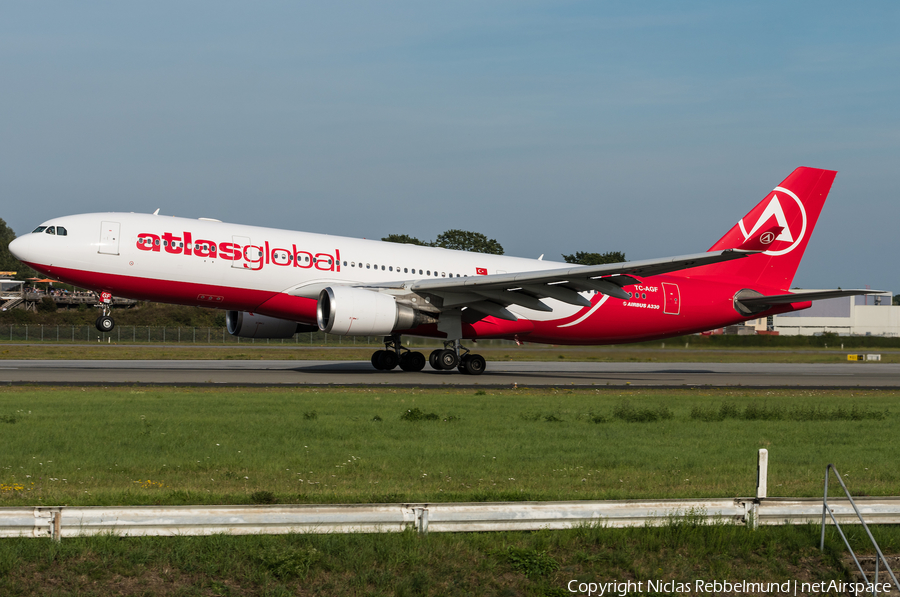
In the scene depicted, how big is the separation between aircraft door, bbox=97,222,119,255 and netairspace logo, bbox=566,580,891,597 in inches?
835

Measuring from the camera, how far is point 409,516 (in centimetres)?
674

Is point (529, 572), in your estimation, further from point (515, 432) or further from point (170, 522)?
point (515, 432)

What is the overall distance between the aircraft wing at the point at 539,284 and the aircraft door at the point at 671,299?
566cm

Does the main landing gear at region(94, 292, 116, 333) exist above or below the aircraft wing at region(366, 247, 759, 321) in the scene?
below

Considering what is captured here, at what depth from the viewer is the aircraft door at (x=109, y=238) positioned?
24.5 metres

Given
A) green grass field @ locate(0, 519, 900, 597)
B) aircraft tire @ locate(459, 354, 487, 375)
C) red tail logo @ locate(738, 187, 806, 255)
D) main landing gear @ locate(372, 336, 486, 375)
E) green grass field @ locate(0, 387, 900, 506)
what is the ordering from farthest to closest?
red tail logo @ locate(738, 187, 806, 255), aircraft tire @ locate(459, 354, 487, 375), main landing gear @ locate(372, 336, 486, 375), green grass field @ locate(0, 387, 900, 506), green grass field @ locate(0, 519, 900, 597)

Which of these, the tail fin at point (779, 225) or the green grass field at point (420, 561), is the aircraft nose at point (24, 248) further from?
the tail fin at point (779, 225)

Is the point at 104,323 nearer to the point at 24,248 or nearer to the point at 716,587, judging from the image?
the point at 24,248

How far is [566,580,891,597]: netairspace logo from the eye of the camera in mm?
7156

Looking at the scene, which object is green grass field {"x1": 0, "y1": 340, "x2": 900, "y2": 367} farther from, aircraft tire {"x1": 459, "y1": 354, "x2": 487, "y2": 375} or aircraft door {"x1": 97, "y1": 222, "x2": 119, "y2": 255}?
aircraft door {"x1": 97, "y1": 222, "x2": 119, "y2": 255}

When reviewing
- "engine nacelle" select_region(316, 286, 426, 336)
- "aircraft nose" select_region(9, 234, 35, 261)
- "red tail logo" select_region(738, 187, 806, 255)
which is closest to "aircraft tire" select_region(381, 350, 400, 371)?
"engine nacelle" select_region(316, 286, 426, 336)

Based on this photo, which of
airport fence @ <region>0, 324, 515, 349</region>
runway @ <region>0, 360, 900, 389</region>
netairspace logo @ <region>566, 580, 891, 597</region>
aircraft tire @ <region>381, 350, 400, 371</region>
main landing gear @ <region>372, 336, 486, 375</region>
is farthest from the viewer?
airport fence @ <region>0, 324, 515, 349</region>

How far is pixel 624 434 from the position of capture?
13781 millimetres

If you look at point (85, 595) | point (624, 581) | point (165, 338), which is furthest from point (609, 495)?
point (165, 338)
